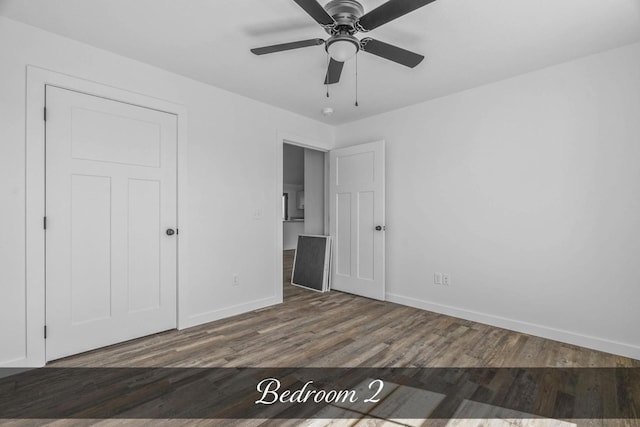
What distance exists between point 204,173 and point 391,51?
2.16 m

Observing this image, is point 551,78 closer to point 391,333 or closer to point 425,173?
point 425,173

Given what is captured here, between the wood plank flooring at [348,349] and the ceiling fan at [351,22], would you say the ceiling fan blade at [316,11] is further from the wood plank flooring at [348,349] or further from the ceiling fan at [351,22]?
the wood plank flooring at [348,349]

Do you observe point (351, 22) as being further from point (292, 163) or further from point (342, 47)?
point (292, 163)

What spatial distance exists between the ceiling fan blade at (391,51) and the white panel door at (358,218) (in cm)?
190

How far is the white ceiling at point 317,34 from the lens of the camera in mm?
2047

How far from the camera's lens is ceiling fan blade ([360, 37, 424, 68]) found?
1.99m

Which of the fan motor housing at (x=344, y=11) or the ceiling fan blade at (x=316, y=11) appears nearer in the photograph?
the ceiling fan blade at (x=316, y=11)

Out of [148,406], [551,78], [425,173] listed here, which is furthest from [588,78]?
[148,406]

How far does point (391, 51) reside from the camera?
2049 millimetres

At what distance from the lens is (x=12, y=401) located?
187 cm

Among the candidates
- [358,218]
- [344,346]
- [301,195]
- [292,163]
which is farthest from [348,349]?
[301,195]

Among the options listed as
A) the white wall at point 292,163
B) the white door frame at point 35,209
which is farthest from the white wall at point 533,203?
the white door frame at point 35,209

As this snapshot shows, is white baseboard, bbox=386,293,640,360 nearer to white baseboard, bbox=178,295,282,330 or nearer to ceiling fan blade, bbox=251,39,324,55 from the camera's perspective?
white baseboard, bbox=178,295,282,330

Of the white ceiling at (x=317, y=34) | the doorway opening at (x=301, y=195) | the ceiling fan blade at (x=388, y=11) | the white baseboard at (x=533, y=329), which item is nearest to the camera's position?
the ceiling fan blade at (x=388, y=11)
